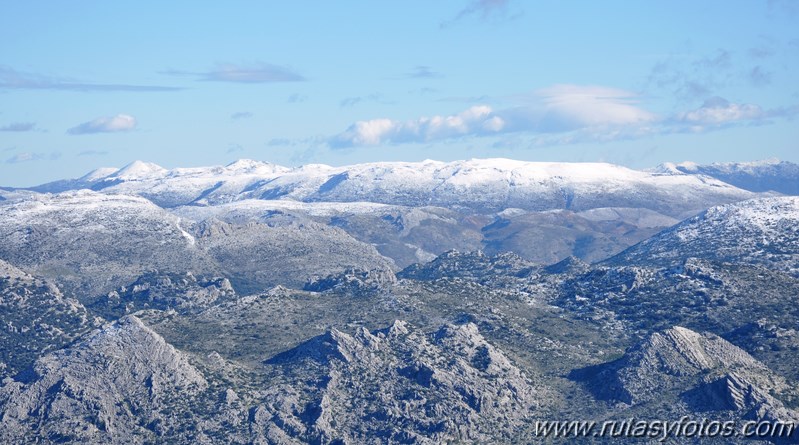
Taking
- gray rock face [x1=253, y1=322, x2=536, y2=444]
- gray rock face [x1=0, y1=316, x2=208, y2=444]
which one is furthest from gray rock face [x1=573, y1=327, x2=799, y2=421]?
gray rock face [x1=0, y1=316, x2=208, y2=444]

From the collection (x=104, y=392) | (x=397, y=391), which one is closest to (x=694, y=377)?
(x=397, y=391)

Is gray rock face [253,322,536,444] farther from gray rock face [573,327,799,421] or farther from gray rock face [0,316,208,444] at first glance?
gray rock face [0,316,208,444]

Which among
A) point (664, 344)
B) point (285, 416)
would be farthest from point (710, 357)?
point (285, 416)

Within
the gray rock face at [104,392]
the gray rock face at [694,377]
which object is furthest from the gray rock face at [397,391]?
the gray rock face at [104,392]

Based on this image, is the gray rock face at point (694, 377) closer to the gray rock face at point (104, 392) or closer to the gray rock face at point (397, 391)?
the gray rock face at point (397, 391)

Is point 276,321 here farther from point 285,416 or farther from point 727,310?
point 727,310
